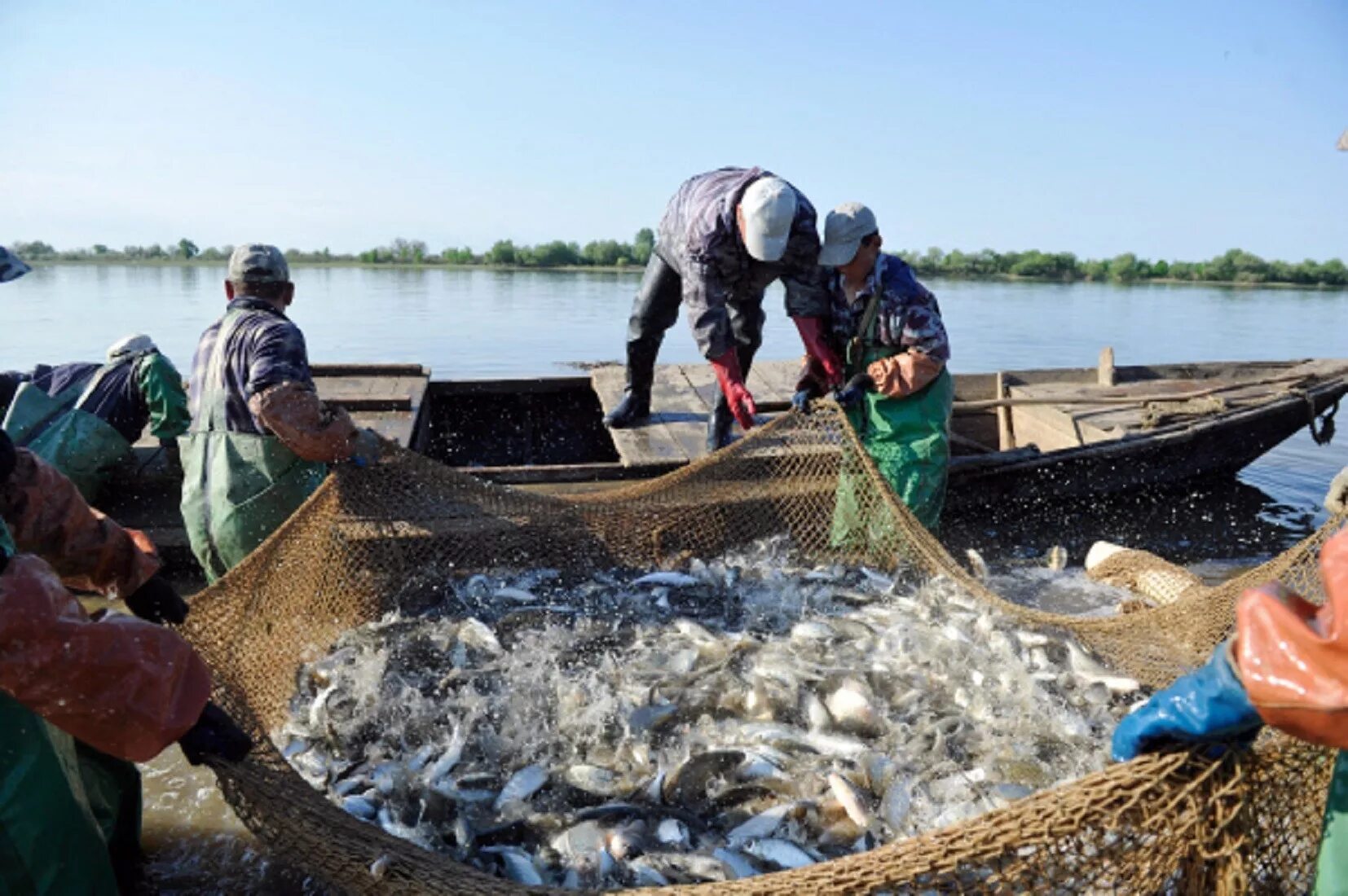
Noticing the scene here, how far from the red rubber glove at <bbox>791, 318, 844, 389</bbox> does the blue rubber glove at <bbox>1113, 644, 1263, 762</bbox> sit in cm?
394

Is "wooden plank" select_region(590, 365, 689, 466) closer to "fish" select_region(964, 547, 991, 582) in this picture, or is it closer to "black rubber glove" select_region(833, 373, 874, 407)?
"black rubber glove" select_region(833, 373, 874, 407)

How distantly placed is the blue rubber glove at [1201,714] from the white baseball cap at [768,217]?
3850mm

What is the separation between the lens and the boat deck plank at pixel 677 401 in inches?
268

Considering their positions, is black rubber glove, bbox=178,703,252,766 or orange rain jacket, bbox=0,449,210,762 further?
black rubber glove, bbox=178,703,252,766

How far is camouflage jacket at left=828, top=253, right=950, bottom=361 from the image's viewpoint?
17.4ft

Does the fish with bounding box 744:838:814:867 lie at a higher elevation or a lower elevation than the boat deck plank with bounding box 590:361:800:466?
lower

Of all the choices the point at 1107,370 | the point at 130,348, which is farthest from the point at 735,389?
the point at 1107,370

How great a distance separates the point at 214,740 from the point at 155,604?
2.73 ft

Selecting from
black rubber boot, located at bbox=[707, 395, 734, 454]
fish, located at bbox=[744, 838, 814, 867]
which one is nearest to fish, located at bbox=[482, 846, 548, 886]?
fish, located at bbox=[744, 838, 814, 867]

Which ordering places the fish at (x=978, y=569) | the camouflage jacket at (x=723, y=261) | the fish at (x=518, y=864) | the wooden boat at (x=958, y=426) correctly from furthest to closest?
the wooden boat at (x=958, y=426) < the fish at (x=978, y=569) < the camouflage jacket at (x=723, y=261) < the fish at (x=518, y=864)

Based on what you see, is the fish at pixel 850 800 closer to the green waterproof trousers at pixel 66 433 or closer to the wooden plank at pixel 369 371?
the green waterproof trousers at pixel 66 433

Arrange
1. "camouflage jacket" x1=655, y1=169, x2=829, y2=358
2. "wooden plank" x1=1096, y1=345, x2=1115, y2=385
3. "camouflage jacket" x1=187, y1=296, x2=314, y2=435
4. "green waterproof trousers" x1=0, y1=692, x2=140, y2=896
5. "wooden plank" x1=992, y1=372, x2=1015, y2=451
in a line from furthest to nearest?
1. "wooden plank" x1=1096, y1=345, x2=1115, y2=385
2. "wooden plank" x1=992, y1=372, x2=1015, y2=451
3. "camouflage jacket" x1=655, y1=169, x2=829, y2=358
4. "camouflage jacket" x1=187, y1=296, x2=314, y2=435
5. "green waterproof trousers" x1=0, y1=692, x2=140, y2=896

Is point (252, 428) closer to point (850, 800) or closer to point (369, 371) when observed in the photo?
point (850, 800)

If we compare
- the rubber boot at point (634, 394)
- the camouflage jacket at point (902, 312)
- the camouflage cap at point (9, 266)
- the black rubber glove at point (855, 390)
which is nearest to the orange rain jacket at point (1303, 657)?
the camouflage cap at point (9, 266)
